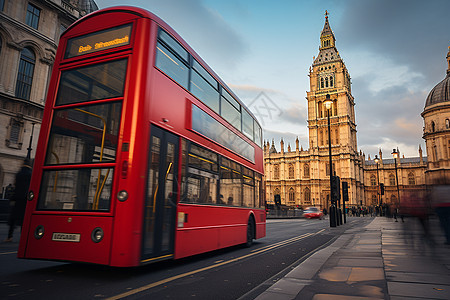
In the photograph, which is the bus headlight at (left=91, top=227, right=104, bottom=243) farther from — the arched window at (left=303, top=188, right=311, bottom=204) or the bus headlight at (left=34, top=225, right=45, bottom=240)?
the arched window at (left=303, top=188, right=311, bottom=204)

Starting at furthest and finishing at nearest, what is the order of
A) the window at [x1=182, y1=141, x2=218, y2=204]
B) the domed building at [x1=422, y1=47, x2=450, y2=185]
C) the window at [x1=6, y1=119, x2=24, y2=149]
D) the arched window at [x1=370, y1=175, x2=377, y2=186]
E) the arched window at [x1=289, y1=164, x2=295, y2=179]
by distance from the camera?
the arched window at [x1=370, y1=175, x2=377, y2=186], the arched window at [x1=289, y1=164, x2=295, y2=179], the domed building at [x1=422, y1=47, x2=450, y2=185], the window at [x1=6, y1=119, x2=24, y2=149], the window at [x1=182, y1=141, x2=218, y2=204]

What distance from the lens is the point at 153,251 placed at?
184 inches

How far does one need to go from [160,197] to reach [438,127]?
2379 inches

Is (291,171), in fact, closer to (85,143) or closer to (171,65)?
(171,65)

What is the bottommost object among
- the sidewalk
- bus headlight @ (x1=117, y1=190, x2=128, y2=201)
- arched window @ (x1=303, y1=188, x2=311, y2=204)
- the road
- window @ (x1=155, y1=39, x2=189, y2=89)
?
the road

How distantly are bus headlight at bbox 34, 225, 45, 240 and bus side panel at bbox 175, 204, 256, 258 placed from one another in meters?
2.05

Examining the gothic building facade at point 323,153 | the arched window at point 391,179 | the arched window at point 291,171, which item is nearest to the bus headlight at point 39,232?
the gothic building facade at point 323,153

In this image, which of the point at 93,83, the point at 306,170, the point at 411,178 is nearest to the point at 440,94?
the point at 306,170

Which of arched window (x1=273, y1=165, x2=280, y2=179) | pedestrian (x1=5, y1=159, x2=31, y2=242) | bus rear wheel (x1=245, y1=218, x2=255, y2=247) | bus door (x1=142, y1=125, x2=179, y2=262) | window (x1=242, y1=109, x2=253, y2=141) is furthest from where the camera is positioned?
arched window (x1=273, y1=165, x2=280, y2=179)

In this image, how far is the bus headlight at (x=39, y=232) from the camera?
14.9 ft

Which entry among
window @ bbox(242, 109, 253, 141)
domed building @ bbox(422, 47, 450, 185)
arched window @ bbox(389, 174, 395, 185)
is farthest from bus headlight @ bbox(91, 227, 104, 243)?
arched window @ bbox(389, 174, 395, 185)

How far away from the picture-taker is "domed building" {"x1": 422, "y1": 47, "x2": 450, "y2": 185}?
51375 millimetres

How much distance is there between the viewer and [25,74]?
73.0ft

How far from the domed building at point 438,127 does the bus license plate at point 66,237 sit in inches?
2289
